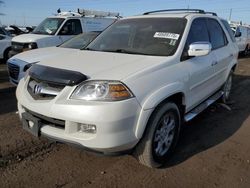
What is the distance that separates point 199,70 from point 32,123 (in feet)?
7.62

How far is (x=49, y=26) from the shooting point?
34.8 ft

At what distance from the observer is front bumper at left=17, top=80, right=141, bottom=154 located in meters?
2.83

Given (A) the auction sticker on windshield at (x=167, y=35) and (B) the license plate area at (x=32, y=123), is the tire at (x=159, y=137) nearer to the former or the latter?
(A) the auction sticker on windshield at (x=167, y=35)

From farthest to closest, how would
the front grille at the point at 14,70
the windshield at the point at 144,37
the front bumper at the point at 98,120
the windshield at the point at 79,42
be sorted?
the windshield at the point at 79,42 → the front grille at the point at 14,70 → the windshield at the point at 144,37 → the front bumper at the point at 98,120

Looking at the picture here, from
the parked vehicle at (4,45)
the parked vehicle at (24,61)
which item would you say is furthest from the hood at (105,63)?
the parked vehicle at (4,45)

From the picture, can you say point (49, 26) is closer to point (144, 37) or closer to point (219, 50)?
point (219, 50)

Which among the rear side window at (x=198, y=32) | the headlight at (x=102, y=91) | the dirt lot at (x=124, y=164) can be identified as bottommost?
the dirt lot at (x=124, y=164)

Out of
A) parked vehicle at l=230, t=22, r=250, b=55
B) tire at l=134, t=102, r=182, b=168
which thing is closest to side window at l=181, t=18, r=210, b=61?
tire at l=134, t=102, r=182, b=168

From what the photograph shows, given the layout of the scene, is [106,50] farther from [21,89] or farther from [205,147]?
[205,147]

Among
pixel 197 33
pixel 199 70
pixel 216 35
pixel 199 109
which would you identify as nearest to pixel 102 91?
pixel 199 70

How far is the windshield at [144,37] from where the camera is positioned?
3.92 m

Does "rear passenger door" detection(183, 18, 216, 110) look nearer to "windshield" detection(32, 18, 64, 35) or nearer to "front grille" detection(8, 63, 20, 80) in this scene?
"front grille" detection(8, 63, 20, 80)

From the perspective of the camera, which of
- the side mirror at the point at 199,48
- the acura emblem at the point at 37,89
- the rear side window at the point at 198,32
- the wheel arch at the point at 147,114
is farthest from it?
the rear side window at the point at 198,32

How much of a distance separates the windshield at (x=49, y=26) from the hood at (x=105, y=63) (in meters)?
6.74
